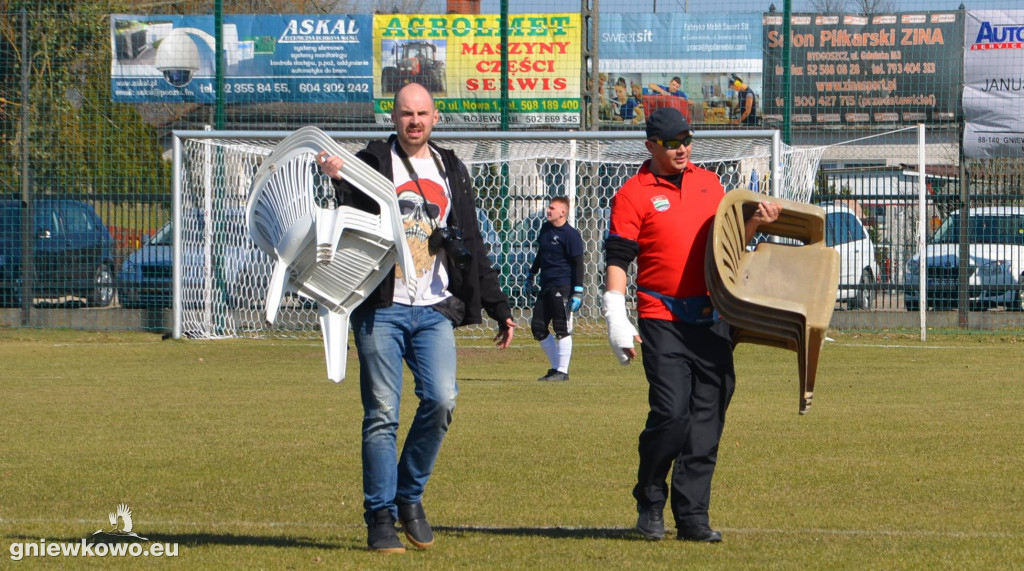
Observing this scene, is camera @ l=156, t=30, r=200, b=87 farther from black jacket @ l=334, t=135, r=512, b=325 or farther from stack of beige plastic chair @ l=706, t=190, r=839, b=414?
stack of beige plastic chair @ l=706, t=190, r=839, b=414

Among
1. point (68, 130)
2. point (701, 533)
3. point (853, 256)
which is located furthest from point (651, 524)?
point (68, 130)

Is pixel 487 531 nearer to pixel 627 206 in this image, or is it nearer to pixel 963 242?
pixel 627 206

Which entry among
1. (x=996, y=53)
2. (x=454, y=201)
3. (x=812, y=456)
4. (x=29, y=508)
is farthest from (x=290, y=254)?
(x=996, y=53)

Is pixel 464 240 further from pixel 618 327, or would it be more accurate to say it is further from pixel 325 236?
pixel 618 327

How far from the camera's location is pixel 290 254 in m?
5.98

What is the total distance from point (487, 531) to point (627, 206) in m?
1.66

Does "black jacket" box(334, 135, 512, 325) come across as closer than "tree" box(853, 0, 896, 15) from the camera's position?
Yes

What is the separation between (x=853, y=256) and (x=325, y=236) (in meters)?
14.5

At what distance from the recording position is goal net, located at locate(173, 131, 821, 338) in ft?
60.8

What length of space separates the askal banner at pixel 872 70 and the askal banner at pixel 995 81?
0.21 metres

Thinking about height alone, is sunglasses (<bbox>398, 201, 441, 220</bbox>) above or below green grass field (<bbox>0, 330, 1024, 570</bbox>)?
above

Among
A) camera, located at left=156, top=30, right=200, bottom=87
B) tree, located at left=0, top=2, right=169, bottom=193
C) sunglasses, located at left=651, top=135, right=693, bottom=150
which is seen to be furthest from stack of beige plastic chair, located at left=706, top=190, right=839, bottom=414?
tree, located at left=0, top=2, right=169, bottom=193

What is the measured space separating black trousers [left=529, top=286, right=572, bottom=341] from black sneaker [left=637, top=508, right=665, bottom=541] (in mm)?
7646

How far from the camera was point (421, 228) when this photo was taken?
20.0 ft
